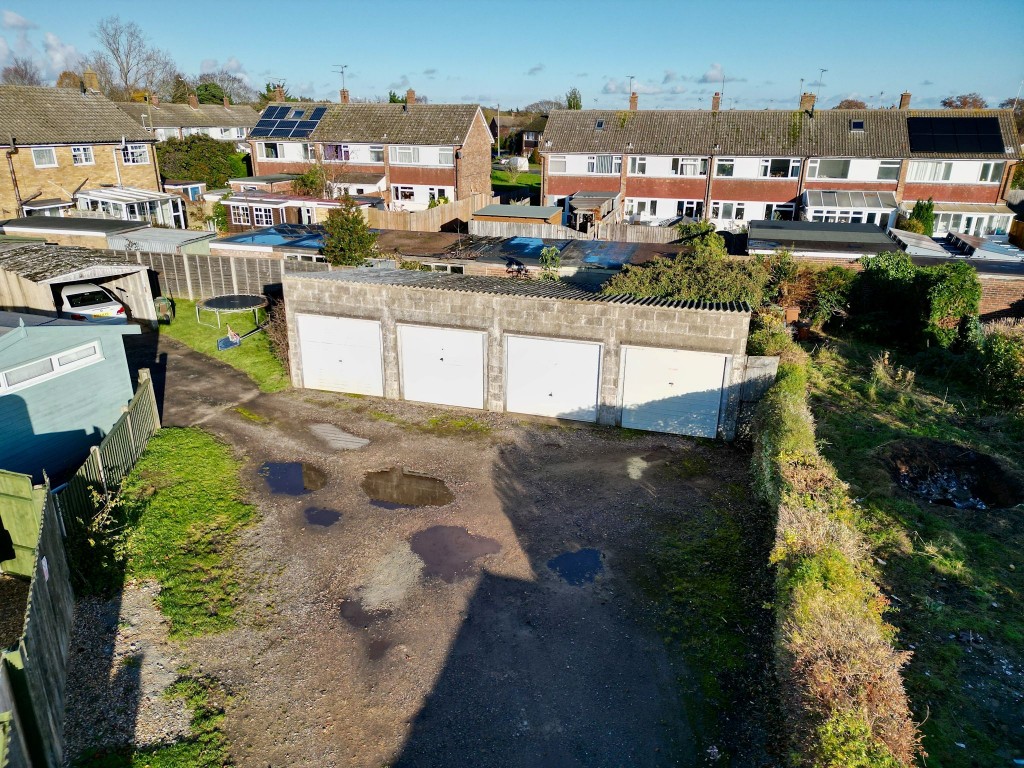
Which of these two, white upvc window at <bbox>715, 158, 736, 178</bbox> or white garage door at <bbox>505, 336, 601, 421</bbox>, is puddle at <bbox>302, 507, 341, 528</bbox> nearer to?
white garage door at <bbox>505, 336, 601, 421</bbox>

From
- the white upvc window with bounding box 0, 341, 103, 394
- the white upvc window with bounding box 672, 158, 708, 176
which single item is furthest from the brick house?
the white upvc window with bounding box 672, 158, 708, 176

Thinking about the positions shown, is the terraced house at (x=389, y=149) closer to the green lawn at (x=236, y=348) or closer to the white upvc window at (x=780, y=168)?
the white upvc window at (x=780, y=168)

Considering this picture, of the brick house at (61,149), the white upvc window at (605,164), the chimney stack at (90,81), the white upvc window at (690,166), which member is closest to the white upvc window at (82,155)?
the brick house at (61,149)

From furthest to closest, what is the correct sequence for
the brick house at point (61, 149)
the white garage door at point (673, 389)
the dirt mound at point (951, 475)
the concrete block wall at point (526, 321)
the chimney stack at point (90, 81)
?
the chimney stack at point (90, 81)
the brick house at point (61, 149)
the white garage door at point (673, 389)
the concrete block wall at point (526, 321)
the dirt mound at point (951, 475)

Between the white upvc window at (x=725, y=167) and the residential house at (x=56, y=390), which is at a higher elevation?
the white upvc window at (x=725, y=167)

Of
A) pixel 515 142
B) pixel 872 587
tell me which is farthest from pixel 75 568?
pixel 515 142

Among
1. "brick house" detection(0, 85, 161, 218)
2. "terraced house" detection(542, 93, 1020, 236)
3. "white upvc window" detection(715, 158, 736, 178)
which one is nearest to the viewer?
"brick house" detection(0, 85, 161, 218)
